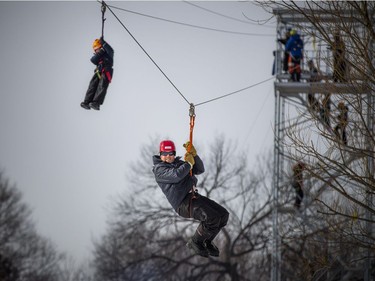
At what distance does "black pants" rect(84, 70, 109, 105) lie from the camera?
36.4ft

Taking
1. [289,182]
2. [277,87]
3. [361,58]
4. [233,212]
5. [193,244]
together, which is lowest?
[193,244]

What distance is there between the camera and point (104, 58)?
10.9 m

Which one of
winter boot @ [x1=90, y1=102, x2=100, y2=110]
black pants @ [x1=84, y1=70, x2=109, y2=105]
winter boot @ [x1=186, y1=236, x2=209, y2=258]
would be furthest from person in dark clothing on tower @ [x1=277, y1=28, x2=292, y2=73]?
winter boot @ [x1=186, y1=236, x2=209, y2=258]

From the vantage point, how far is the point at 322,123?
8.84 meters

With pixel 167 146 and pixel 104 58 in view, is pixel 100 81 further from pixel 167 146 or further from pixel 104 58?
pixel 167 146

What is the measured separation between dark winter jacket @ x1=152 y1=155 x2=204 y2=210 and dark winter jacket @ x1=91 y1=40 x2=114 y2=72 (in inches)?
106

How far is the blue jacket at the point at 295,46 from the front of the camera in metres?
16.5

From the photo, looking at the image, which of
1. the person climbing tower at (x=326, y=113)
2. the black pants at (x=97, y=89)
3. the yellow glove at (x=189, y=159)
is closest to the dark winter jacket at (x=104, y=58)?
the black pants at (x=97, y=89)

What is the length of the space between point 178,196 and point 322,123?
2481 mm

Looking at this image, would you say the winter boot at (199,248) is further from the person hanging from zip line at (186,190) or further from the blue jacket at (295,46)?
the blue jacket at (295,46)

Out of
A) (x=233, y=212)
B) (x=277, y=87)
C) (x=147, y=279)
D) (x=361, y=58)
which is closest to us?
(x=361, y=58)

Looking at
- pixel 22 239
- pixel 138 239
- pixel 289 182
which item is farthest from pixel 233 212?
pixel 22 239

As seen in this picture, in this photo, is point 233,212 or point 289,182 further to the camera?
point 233,212

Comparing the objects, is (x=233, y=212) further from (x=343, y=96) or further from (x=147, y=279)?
(x=343, y=96)
